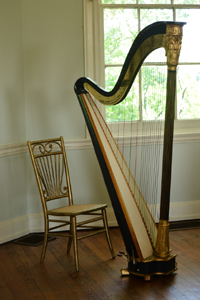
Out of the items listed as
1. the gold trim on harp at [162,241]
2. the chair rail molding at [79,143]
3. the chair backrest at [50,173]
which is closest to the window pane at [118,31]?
the chair rail molding at [79,143]

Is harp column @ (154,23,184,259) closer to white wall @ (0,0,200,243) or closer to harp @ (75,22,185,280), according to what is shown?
harp @ (75,22,185,280)

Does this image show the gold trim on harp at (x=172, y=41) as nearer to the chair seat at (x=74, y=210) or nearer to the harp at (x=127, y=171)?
the harp at (x=127, y=171)

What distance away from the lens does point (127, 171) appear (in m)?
2.71

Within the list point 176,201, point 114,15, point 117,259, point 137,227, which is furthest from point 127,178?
point 114,15

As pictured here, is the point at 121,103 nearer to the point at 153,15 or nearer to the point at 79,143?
the point at 79,143

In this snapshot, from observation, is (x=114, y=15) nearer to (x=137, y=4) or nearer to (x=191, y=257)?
(x=137, y=4)

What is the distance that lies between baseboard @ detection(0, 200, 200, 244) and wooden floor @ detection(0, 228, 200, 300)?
5.7 inches

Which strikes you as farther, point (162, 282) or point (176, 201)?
point (176, 201)

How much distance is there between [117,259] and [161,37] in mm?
1592

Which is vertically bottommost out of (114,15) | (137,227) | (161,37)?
(137,227)

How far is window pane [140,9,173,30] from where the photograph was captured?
376 centimetres

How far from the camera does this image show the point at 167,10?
380 cm

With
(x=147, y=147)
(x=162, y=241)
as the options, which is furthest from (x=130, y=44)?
(x=162, y=241)

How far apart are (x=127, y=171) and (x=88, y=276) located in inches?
28.3
